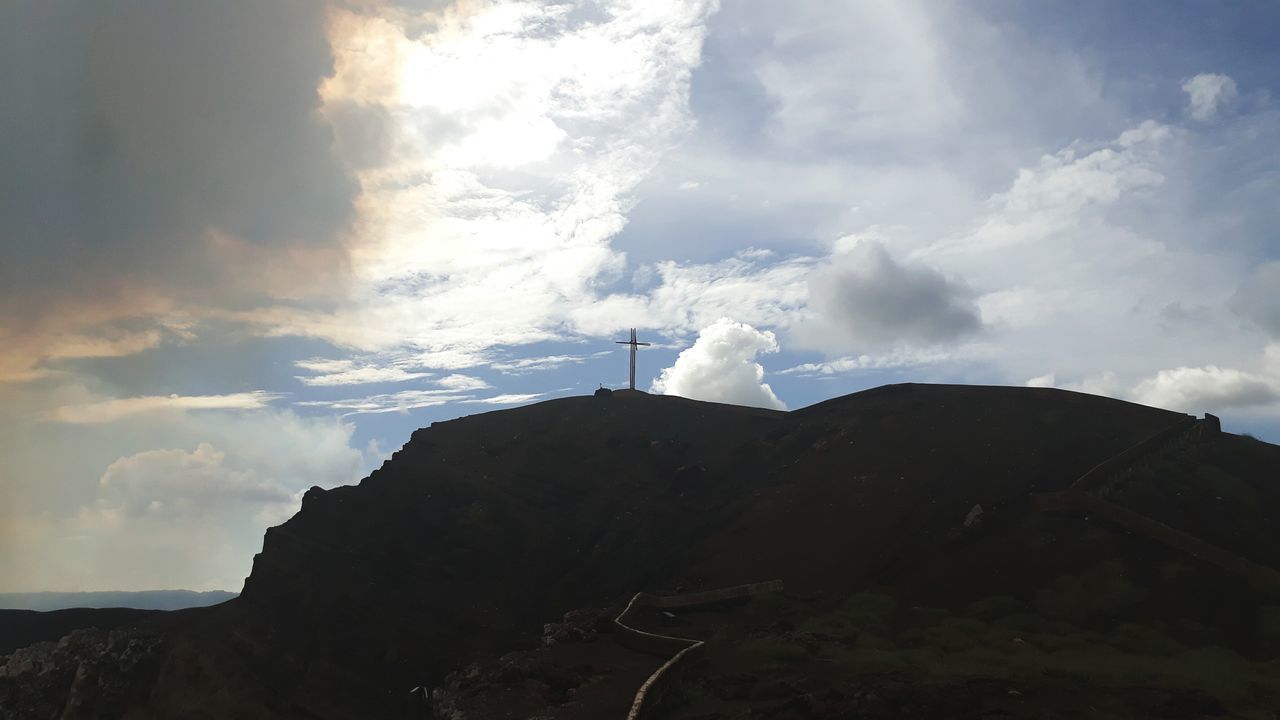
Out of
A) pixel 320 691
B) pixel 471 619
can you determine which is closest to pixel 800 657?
pixel 471 619

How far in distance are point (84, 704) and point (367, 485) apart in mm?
37302

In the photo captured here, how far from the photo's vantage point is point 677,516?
93750 mm

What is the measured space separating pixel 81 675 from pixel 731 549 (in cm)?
6177

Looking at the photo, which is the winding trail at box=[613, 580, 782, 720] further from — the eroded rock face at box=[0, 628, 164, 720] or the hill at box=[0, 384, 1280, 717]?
the eroded rock face at box=[0, 628, 164, 720]

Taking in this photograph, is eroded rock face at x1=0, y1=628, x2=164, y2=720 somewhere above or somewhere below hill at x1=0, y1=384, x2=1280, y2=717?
below

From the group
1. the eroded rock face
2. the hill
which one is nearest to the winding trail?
the hill

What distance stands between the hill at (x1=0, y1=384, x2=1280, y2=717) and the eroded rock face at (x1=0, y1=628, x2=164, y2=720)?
32cm

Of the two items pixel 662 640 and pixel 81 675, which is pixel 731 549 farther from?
pixel 81 675

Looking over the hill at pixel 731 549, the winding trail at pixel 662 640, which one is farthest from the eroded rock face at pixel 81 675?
the winding trail at pixel 662 640

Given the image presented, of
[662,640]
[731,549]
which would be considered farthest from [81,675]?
[731,549]

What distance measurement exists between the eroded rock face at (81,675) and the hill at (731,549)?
0.32 meters

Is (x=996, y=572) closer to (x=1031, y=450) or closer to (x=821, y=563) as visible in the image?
(x=821, y=563)

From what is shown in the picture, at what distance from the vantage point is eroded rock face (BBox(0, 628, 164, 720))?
72.7 meters

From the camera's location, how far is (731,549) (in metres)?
80.5
